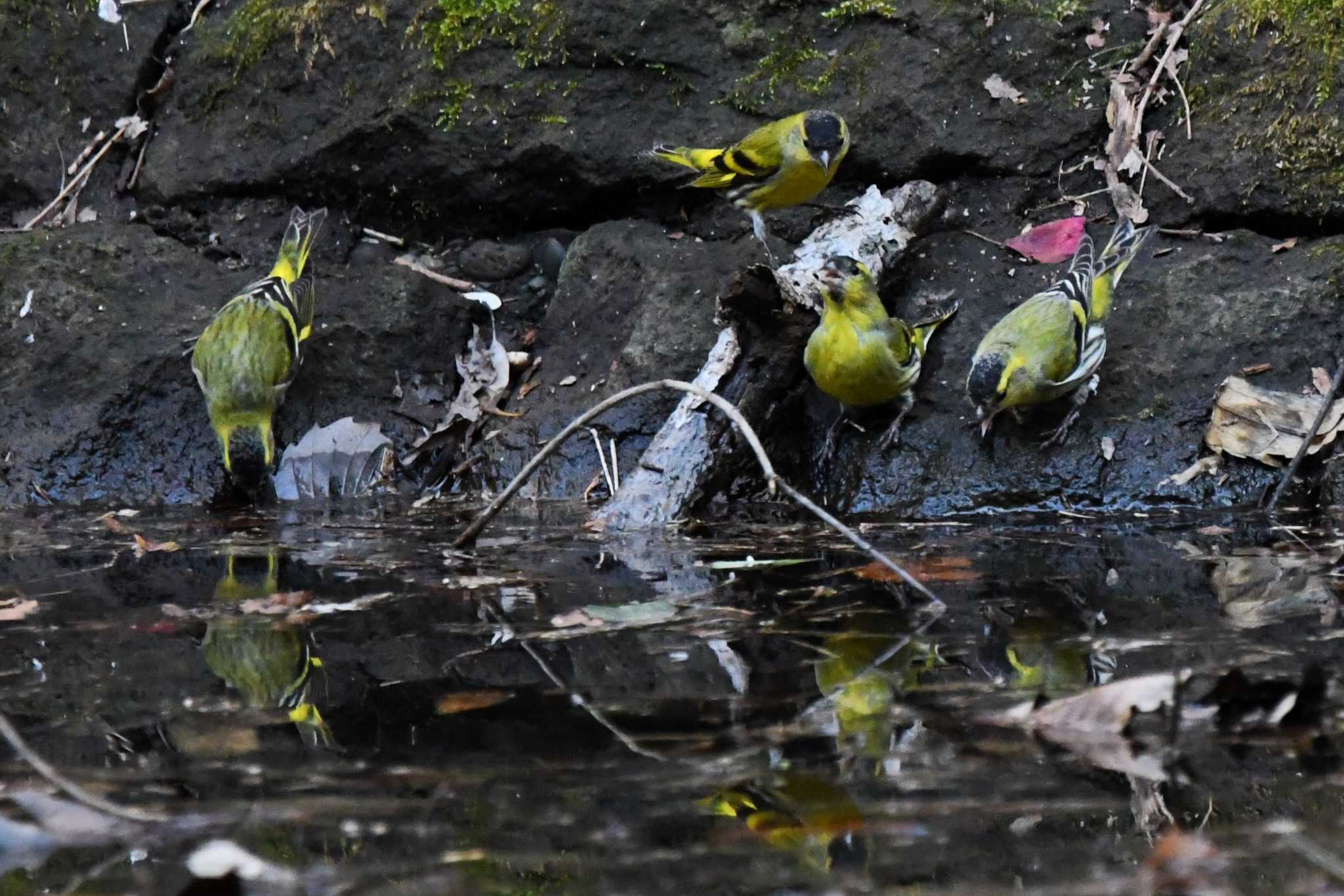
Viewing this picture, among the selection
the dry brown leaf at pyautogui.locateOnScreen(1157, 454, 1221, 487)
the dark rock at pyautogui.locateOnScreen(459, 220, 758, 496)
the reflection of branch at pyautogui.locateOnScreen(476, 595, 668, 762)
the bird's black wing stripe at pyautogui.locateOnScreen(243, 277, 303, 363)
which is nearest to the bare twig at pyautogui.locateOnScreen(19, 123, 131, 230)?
the bird's black wing stripe at pyautogui.locateOnScreen(243, 277, 303, 363)

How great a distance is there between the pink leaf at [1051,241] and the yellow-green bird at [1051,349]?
48cm

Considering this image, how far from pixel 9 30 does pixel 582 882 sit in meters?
8.47

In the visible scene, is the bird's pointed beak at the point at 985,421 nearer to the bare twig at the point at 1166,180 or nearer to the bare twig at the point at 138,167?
the bare twig at the point at 1166,180

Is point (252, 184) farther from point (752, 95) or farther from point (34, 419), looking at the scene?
point (752, 95)

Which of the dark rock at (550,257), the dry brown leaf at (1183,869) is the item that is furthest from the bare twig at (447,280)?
the dry brown leaf at (1183,869)

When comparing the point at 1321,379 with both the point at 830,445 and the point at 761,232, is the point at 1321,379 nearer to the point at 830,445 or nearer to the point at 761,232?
the point at 830,445

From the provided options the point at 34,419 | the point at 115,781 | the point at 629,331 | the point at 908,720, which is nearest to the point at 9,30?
the point at 34,419

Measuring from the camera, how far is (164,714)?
9.75 ft

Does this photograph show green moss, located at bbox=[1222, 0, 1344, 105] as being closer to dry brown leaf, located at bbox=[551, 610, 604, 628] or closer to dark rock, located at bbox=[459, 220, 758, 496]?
dark rock, located at bbox=[459, 220, 758, 496]

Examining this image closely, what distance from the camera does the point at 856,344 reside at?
6.06 metres

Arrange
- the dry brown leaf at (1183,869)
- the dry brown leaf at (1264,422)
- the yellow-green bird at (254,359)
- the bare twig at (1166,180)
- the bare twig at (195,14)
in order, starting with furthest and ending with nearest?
the bare twig at (195,14)
the bare twig at (1166,180)
the yellow-green bird at (254,359)
the dry brown leaf at (1264,422)
the dry brown leaf at (1183,869)

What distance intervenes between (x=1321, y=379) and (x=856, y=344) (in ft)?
7.07

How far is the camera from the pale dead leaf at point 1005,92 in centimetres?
759

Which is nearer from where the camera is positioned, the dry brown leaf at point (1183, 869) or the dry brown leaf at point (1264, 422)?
the dry brown leaf at point (1183, 869)
